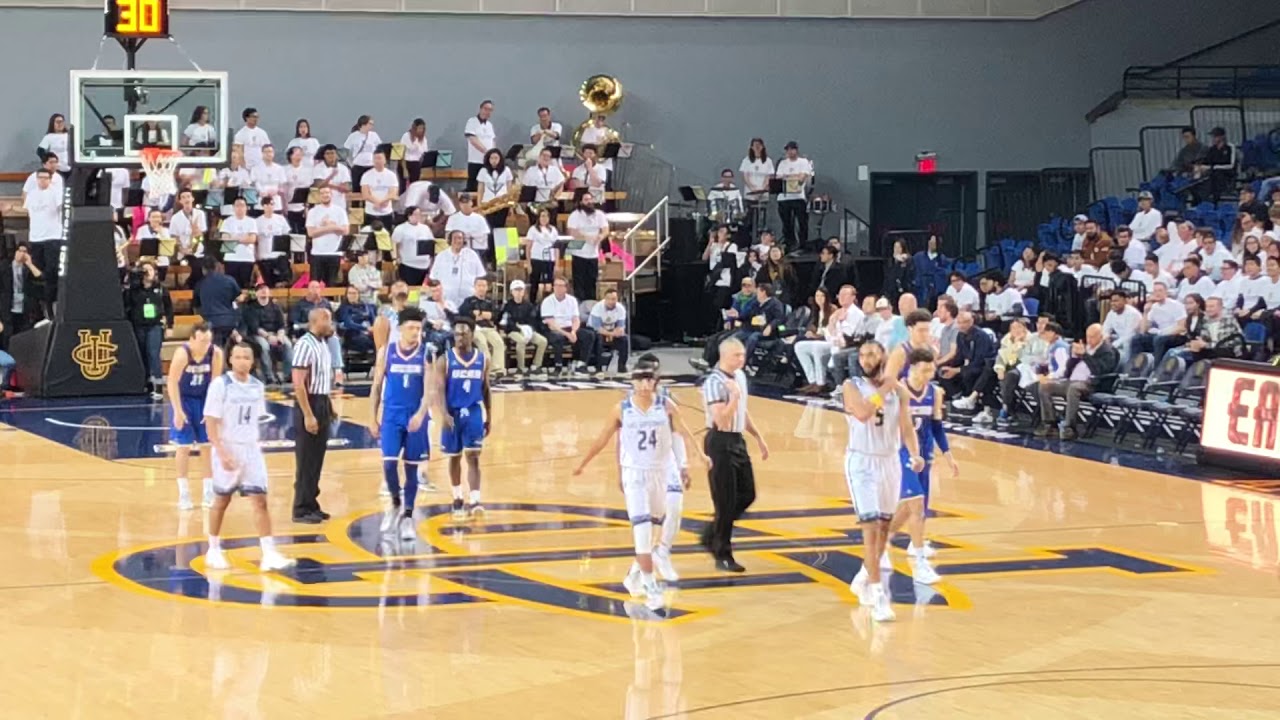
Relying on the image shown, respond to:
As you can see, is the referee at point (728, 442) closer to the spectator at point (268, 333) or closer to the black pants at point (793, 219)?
the spectator at point (268, 333)

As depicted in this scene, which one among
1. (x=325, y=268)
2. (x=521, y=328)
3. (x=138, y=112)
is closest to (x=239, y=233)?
(x=325, y=268)

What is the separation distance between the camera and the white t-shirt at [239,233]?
27234mm

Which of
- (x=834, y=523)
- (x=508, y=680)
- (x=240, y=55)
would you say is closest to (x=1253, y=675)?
(x=508, y=680)

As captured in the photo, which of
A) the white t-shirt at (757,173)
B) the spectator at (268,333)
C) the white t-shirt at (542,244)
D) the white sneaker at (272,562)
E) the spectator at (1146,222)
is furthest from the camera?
the white t-shirt at (757,173)

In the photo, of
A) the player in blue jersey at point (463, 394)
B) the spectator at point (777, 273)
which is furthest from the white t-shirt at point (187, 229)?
the player in blue jersey at point (463, 394)

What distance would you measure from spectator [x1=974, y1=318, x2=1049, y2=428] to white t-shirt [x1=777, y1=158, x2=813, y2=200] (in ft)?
35.2

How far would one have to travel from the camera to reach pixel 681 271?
32156mm

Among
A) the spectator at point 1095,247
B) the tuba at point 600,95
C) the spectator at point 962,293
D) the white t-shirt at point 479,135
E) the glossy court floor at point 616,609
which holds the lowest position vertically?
the glossy court floor at point 616,609

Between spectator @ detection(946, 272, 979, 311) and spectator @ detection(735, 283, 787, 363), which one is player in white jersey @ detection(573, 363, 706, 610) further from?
spectator @ detection(735, 283, 787, 363)

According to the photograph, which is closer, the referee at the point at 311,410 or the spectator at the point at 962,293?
the referee at the point at 311,410

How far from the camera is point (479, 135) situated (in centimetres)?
3183

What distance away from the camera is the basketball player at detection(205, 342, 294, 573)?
43.2 feet

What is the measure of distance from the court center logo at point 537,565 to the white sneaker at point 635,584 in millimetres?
92

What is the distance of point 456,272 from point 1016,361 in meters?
9.08
